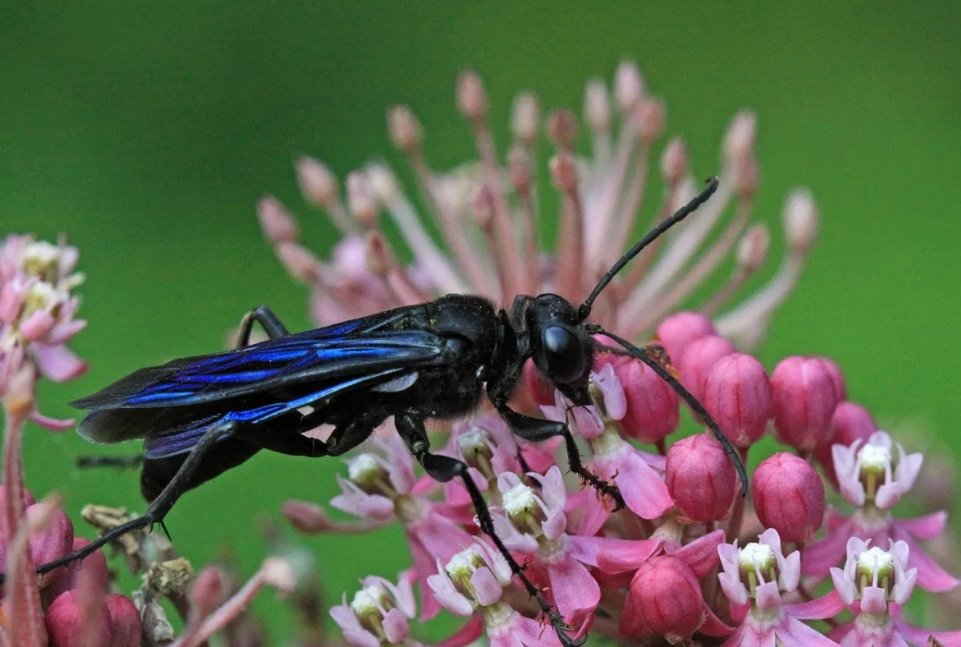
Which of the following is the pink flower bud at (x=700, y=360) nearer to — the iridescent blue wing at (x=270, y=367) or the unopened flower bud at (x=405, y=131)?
the iridescent blue wing at (x=270, y=367)

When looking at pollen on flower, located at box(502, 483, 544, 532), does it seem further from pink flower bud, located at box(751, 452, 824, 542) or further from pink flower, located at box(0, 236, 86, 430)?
pink flower, located at box(0, 236, 86, 430)

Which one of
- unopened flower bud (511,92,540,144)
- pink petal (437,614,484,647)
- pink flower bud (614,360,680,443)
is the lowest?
pink petal (437,614,484,647)

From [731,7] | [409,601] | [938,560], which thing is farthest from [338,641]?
[731,7]

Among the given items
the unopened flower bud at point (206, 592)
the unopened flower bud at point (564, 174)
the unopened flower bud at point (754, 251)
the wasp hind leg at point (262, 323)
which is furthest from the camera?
the unopened flower bud at point (754, 251)

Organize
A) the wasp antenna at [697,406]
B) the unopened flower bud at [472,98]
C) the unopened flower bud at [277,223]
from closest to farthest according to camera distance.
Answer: the wasp antenna at [697,406]
the unopened flower bud at [277,223]
the unopened flower bud at [472,98]

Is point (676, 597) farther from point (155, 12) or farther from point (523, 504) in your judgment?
point (155, 12)

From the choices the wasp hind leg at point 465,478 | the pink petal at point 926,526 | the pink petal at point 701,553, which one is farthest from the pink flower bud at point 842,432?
the wasp hind leg at point 465,478

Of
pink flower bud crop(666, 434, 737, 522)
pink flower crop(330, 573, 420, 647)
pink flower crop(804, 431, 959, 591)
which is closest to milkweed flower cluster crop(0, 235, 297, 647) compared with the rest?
pink flower crop(330, 573, 420, 647)
